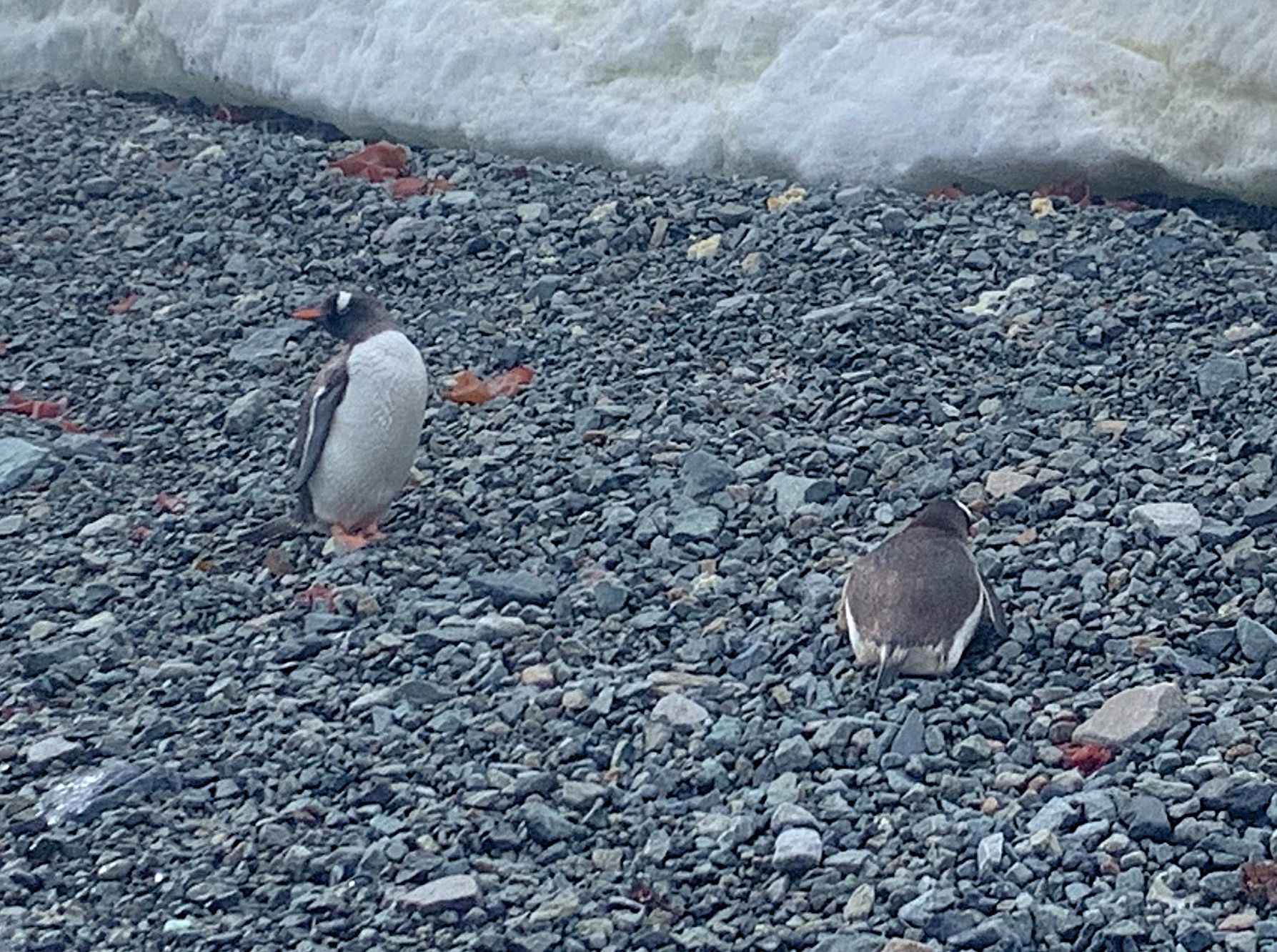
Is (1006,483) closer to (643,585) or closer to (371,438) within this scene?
(643,585)

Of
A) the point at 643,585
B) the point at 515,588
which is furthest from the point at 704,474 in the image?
the point at 515,588

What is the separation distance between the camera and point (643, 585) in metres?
5.78

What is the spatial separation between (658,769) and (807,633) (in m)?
0.72

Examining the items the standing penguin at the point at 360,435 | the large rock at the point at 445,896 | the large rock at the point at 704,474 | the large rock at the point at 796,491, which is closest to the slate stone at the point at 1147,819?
the large rock at the point at 445,896

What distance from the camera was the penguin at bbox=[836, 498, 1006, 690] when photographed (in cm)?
497

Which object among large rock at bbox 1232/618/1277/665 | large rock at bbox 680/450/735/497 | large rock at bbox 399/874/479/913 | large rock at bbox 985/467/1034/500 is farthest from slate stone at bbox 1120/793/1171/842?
large rock at bbox 680/450/735/497

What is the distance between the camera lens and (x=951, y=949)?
400 centimetres

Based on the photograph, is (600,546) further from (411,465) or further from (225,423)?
(225,423)

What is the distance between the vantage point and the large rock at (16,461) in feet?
23.4

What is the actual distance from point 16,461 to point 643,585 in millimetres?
2629

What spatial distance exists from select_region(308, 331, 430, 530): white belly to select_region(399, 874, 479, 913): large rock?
2.19m

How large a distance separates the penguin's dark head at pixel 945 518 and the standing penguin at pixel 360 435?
1.83m

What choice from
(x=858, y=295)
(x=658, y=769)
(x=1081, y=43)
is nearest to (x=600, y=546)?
(x=658, y=769)

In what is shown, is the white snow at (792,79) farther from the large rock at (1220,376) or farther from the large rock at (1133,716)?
the large rock at (1133,716)
